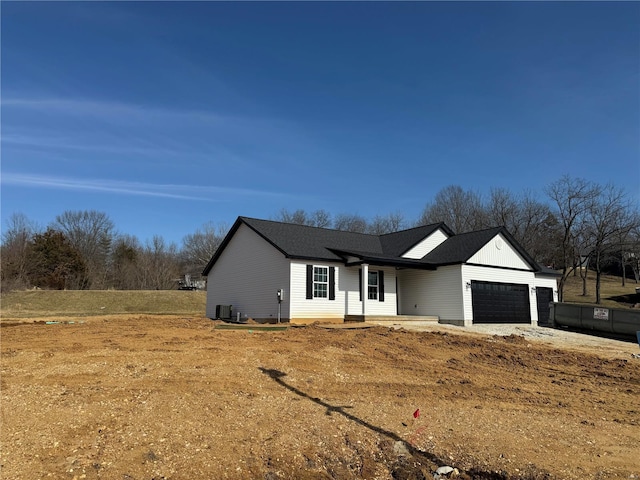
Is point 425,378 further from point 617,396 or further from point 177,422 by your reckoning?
point 177,422

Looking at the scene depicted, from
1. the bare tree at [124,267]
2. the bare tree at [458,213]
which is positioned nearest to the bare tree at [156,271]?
the bare tree at [124,267]

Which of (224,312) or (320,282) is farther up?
(320,282)

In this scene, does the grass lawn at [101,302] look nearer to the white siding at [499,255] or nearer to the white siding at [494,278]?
the white siding at [494,278]

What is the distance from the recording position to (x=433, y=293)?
71.3 ft

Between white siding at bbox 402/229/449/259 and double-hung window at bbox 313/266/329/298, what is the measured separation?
507 cm

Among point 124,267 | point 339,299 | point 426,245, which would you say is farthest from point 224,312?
point 124,267

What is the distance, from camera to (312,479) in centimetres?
453

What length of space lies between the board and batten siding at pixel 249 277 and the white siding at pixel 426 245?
7070 millimetres

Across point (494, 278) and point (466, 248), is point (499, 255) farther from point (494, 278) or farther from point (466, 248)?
point (466, 248)

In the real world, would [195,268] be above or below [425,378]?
above

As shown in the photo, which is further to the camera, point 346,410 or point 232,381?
point 232,381

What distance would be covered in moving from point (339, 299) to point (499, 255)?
9.12 meters

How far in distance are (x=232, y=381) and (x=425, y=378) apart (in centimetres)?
391

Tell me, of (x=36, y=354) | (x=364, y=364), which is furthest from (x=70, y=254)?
(x=364, y=364)
